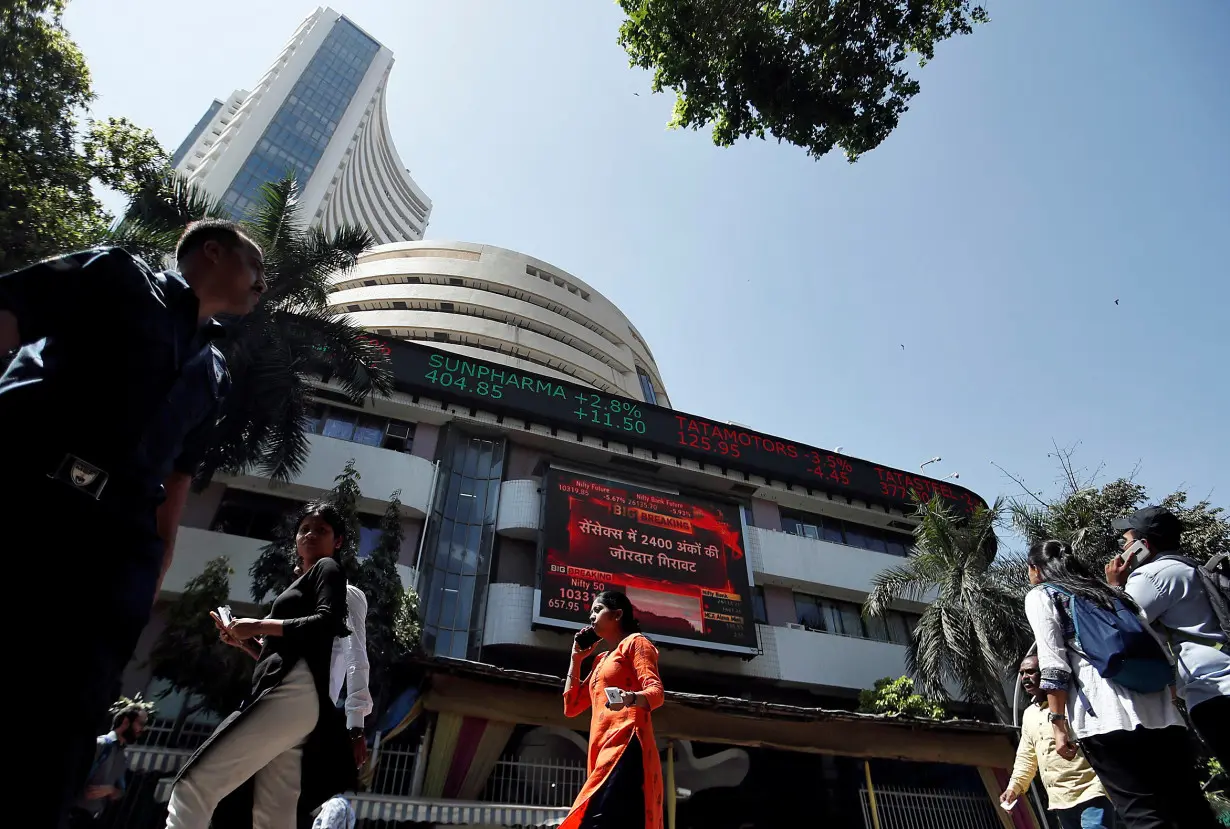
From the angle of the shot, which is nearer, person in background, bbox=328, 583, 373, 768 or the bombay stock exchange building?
person in background, bbox=328, 583, 373, 768

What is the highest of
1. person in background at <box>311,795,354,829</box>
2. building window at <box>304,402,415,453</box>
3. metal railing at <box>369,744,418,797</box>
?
building window at <box>304,402,415,453</box>

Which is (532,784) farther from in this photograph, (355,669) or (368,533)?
(368,533)

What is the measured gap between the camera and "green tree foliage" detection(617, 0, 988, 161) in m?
7.46

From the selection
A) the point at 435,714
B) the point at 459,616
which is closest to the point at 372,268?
the point at 459,616

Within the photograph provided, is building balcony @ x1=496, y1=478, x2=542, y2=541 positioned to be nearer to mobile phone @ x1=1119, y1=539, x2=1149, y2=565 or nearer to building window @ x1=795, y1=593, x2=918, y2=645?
building window @ x1=795, y1=593, x2=918, y2=645

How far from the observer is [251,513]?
1409cm

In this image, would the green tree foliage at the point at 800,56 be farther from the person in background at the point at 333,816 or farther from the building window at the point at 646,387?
→ the building window at the point at 646,387

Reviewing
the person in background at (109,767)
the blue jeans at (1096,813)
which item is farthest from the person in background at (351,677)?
the blue jeans at (1096,813)

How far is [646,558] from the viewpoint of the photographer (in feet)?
49.5

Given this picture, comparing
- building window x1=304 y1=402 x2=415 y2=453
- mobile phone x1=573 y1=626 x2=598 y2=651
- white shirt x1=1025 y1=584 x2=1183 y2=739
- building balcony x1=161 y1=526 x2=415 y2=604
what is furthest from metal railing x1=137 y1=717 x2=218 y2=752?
white shirt x1=1025 y1=584 x2=1183 y2=739

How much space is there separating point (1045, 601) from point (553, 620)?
11.0 m

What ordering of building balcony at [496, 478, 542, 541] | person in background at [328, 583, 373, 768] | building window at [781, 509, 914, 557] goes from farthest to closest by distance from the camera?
1. building window at [781, 509, 914, 557]
2. building balcony at [496, 478, 542, 541]
3. person in background at [328, 583, 373, 768]

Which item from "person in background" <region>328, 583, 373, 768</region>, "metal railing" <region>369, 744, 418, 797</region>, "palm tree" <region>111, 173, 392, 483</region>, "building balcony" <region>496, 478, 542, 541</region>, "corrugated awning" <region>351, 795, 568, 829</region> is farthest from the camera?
"building balcony" <region>496, 478, 542, 541</region>

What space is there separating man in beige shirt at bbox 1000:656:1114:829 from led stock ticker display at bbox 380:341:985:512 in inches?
525
